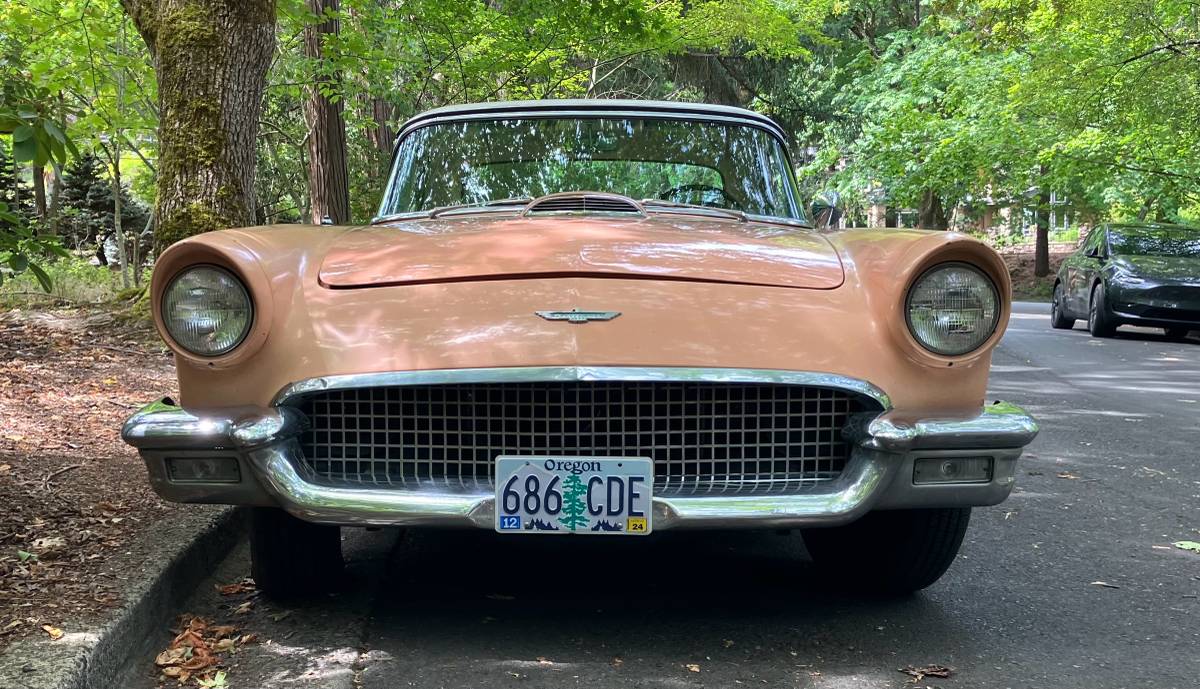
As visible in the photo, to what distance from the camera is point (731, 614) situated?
114 inches

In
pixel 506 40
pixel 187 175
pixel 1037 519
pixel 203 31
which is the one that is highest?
pixel 506 40

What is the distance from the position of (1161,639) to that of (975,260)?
3.65ft

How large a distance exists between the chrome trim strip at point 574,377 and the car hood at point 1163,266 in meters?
10.8

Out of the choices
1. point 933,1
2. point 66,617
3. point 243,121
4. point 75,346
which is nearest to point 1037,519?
point 66,617

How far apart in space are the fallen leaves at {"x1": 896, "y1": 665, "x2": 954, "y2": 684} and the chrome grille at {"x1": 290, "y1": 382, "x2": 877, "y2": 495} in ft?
1.58

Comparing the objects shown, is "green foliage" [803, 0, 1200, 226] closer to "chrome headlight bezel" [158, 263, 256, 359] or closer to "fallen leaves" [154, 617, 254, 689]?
"chrome headlight bezel" [158, 263, 256, 359]

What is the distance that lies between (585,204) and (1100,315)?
10.7 m

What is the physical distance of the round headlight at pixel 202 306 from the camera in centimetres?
259

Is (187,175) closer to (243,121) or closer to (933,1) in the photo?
(243,121)

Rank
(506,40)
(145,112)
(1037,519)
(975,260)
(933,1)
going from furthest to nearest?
(933,1)
(145,112)
(506,40)
(1037,519)
(975,260)

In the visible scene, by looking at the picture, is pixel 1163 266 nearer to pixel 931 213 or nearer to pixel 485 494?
pixel 485 494

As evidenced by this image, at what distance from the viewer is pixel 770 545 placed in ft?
12.1

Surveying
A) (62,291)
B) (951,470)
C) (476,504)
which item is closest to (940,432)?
(951,470)

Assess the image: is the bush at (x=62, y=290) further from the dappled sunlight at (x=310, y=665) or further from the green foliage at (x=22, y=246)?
the dappled sunlight at (x=310, y=665)
